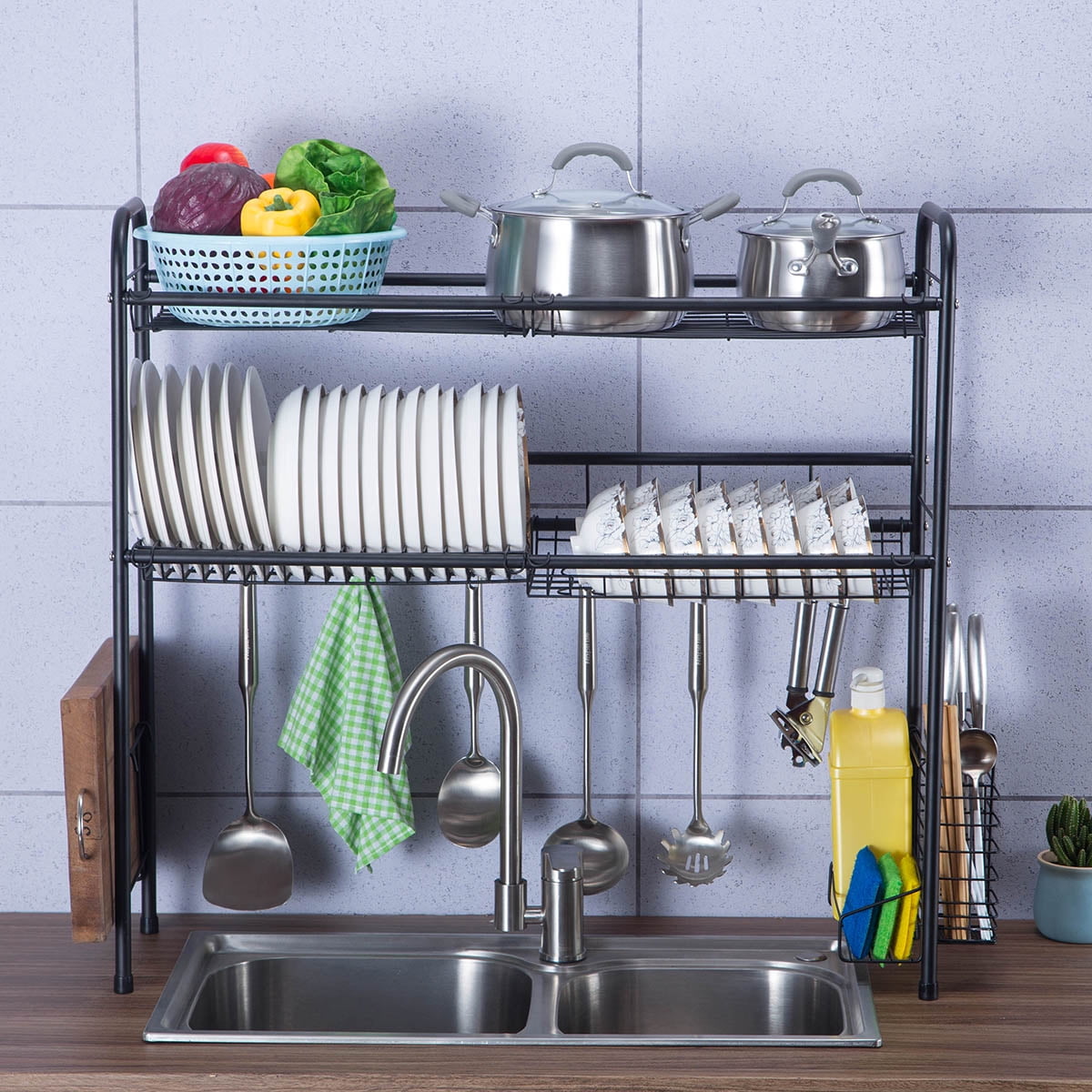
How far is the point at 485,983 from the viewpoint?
166 centimetres

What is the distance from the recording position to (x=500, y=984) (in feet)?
5.43

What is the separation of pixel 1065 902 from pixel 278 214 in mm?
1200

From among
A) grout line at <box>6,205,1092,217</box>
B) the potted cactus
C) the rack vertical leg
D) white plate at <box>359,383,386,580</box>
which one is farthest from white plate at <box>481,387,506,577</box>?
the potted cactus

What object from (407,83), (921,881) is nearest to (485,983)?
(921,881)

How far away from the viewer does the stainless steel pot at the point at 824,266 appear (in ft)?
4.73

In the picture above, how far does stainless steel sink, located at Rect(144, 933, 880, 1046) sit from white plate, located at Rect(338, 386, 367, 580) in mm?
492

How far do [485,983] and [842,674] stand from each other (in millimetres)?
580

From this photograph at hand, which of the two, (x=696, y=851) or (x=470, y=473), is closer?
(x=470, y=473)

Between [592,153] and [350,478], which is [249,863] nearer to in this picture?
[350,478]

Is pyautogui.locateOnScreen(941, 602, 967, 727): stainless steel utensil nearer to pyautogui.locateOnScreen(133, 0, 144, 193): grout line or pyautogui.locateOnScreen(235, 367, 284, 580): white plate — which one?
pyautogui.locateOnScreen(235, 367, 284, 580): white plate

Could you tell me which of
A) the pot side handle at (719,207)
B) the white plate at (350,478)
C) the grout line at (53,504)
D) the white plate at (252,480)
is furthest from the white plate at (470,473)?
the grout line at (53,504)

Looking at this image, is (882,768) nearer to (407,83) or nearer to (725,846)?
(725,846)

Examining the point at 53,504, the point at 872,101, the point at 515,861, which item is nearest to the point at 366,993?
the point at 515,861

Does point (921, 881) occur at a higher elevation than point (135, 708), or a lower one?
lower
